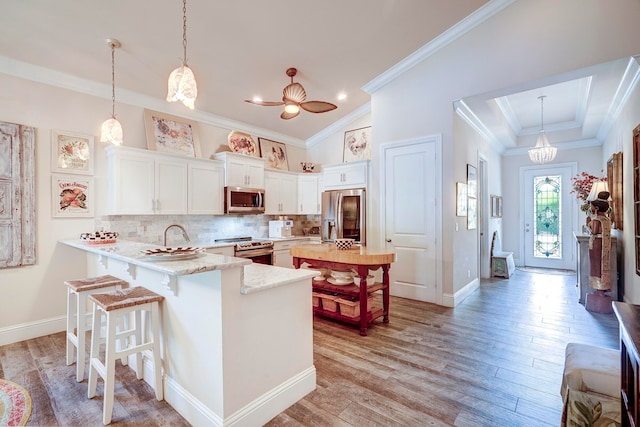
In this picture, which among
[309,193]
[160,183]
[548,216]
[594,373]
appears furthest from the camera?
[548,216]

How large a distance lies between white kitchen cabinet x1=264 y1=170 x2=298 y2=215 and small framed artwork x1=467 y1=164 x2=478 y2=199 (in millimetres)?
3141

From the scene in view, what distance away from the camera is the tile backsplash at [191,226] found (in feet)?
12.7

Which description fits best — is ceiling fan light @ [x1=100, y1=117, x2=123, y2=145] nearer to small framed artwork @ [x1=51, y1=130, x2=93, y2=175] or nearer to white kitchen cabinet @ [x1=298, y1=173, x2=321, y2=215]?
small framed artwork @ [x1=51, y1=130, x2=93, y2=175]

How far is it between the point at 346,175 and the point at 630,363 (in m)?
4.31

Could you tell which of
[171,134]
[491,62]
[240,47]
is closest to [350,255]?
[240,47]

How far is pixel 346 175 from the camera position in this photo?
5.21 meters

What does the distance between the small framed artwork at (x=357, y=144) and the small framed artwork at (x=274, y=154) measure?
1.25m

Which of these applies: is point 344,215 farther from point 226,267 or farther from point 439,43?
point 226,267

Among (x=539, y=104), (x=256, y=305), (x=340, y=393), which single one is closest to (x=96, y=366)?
(x=256, y=305)

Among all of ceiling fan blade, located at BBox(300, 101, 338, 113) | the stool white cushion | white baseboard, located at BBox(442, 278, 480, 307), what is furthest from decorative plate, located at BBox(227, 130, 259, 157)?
the stool white cushion

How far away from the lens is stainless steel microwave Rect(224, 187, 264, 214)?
471cm

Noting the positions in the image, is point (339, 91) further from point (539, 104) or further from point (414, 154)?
point (539, 104)

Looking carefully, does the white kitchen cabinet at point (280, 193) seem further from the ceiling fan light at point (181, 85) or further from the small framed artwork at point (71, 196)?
the ceiling fan light at point (181, 85)

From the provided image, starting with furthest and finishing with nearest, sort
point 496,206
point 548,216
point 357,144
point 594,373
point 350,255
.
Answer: point 548,216 < point 496,206 < point 357,144 < point 350,255 < point 594,373
